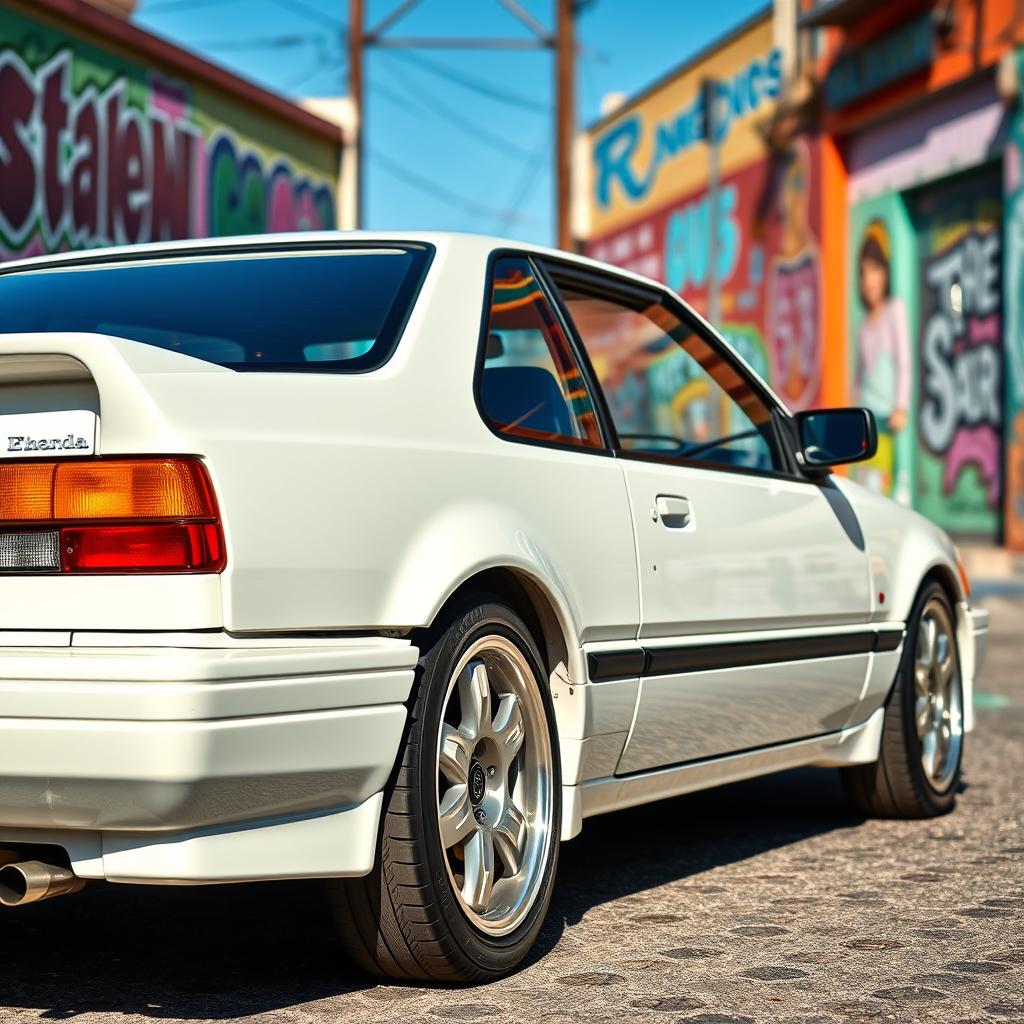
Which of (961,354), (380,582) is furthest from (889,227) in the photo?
(380,582)

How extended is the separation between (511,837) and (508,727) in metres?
0.24

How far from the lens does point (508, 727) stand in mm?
3758

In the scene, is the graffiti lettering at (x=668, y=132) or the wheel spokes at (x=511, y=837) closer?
the wheel spokes at (x=511, y=837)

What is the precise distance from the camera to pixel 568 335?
4.32 m

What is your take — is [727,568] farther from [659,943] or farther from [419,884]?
[419,884]

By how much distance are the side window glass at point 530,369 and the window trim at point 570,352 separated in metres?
0.01

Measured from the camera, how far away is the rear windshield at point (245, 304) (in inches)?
150

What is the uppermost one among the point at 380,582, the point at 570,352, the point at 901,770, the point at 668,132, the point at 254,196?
the point at 668,132

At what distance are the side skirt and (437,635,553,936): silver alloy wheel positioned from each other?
5.5 inches

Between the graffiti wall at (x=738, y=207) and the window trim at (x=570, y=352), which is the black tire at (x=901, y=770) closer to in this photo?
the window trim at (x=570, y=352)

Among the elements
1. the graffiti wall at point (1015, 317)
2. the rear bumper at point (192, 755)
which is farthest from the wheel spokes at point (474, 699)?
the graffiti wall at point (1015, 317)

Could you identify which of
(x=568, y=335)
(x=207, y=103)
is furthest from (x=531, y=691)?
(x=207, y=103)

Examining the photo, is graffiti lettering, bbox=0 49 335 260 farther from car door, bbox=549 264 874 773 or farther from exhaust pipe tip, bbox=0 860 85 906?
exhaust pipe tip, bbox=0 860 85 906

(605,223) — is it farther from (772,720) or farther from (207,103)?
(772,720)
